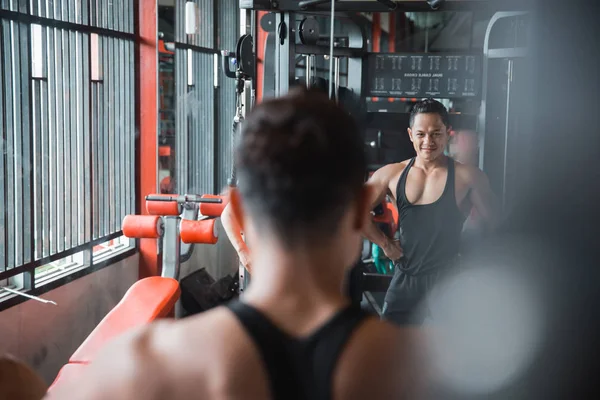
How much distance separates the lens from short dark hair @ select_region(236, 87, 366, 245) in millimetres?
601

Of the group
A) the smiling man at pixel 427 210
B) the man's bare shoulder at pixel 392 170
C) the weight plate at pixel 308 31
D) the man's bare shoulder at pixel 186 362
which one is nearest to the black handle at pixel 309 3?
the weight plate at pixel 308 31

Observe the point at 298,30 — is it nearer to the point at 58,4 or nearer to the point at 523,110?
the point at 58,4

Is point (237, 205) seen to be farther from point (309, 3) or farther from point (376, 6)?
point (376, 6)

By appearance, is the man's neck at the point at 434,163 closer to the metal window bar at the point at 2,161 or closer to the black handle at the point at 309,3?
the black handle at the point at 309,3

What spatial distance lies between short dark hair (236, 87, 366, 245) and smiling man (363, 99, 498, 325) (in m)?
1.79

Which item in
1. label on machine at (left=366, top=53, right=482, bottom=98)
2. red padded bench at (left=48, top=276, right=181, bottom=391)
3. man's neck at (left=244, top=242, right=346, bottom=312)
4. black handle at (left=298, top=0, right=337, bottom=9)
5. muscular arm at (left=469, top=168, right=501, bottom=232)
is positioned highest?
black handle at (left=298, top=0, right=337, bottom=9)

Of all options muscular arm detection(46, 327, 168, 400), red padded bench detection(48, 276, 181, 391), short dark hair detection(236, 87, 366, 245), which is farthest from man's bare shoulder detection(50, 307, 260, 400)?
red padded bench detection(48, 276, 181, 391)

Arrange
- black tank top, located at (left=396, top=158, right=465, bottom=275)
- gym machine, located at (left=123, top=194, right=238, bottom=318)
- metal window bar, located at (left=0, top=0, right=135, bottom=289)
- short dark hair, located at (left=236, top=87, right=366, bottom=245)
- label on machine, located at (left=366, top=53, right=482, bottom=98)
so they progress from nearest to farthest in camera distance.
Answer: short dark hair, located at (left=236, top=87, right=366, bottom=245)
black tank top, located at (left=396, top=158, right=465, bottom=275)
metal window bar, located at (left=0, top=0, right=135, bottom=289)
gym machine, located at (left=123, top=194, right=238, bottom=318)
label on machine, located at (left=366, top=53, right=482, bottom=98)

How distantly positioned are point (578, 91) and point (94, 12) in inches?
97.1

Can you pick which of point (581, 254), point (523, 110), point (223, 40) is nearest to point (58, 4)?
point (223, 40)

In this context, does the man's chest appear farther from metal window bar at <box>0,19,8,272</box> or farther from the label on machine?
metal window bar at <box>0,19,8,272</box>

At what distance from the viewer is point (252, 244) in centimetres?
66

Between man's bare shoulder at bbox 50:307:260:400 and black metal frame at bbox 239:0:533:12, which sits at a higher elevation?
black metal frame at bbox 239:0:533:12

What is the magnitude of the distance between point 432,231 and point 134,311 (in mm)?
1077
